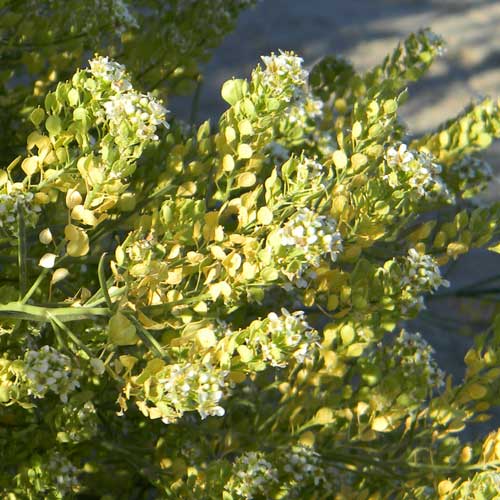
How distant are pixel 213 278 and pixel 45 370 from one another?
0.50 feet

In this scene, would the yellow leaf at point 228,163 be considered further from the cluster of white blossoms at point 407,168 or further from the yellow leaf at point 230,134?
the cluster of white blossoms at point 407,168

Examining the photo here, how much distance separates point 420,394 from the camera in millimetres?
1061

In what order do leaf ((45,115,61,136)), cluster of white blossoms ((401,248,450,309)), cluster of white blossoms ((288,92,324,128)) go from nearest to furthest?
leaf ((45,115,61,136)) → cluster of white blossoms ((401,248,450,309)) → cluster of white blossoms ((288,92,324,128))

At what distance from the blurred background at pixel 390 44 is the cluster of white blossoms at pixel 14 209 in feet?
5.86

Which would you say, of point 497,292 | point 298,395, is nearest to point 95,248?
point 298,395

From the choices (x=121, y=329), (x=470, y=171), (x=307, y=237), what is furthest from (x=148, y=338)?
(x=470, y=171)

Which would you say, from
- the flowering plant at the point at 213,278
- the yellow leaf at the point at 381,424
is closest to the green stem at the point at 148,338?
the flowering plant at the point at 213,278

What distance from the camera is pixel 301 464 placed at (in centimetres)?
102

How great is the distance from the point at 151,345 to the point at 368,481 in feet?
1.43

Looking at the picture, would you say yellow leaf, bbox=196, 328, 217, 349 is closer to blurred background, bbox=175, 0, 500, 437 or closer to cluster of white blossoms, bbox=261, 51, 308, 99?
cluster of white blossoms, bbox=261, 51, 308, 99

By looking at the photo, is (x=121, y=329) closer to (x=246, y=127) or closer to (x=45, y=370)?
(x=45, y=370)

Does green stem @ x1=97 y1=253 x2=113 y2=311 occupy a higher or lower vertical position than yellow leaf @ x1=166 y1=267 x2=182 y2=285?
higher

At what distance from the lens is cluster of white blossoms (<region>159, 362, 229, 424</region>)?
712 millimetres

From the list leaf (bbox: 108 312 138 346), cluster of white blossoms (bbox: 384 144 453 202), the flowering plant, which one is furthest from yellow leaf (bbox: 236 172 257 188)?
leaf (bbox: 108 312 138 346)
